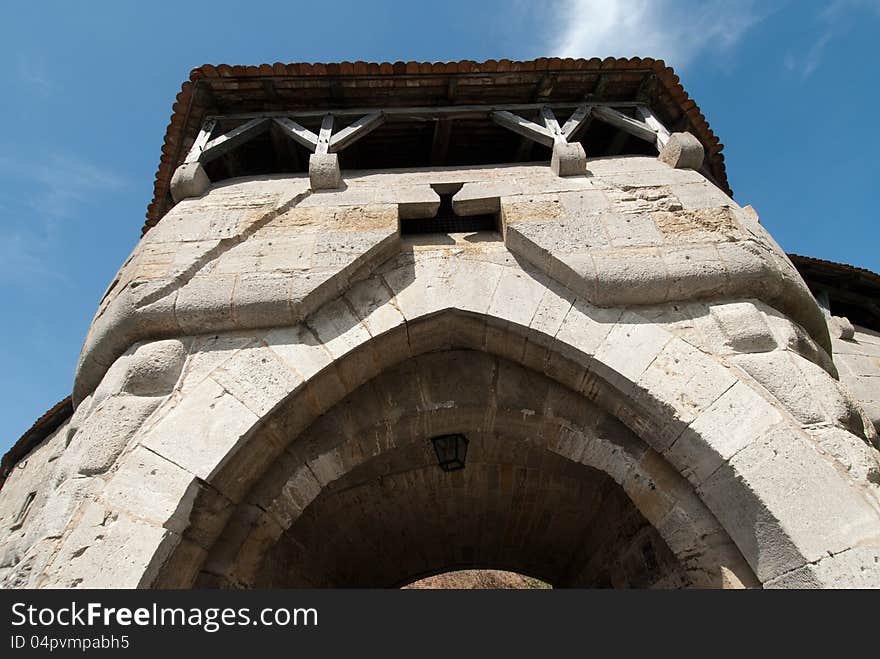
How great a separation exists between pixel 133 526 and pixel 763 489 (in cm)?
312

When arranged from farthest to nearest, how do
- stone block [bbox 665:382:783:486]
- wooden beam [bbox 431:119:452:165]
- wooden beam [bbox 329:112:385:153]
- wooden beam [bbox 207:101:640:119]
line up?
wooden beam [bbox 431:119:452:165], wooden beam [bbox 207:101:640:119], wooden beam [bbox 329:112:385:153], stone block [bbox 665:382:783:486]

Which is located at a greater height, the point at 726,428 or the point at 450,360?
the point at 450,360

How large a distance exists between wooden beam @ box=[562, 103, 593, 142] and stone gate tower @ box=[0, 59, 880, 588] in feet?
0.12

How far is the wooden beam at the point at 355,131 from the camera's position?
4336mm

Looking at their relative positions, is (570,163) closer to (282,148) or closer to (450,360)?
(450,360)

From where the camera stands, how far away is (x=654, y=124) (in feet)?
15.0

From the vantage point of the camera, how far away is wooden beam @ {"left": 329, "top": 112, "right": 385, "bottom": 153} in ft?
14.2

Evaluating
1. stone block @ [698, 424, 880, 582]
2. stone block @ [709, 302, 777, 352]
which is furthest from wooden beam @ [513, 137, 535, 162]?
stone block @ [698, 424, 880, 582]

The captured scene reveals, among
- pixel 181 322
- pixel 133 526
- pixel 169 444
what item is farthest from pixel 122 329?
pixel 133 526

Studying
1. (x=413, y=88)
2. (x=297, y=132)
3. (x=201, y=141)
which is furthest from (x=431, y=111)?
(x=201, y=141)

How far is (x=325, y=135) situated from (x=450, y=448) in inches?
113

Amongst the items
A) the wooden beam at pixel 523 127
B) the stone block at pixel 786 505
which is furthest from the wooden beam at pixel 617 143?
the stone block at pixel 786 505

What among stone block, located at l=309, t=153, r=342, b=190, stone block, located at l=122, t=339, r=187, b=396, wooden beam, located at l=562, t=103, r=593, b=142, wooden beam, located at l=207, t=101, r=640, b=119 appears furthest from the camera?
wooden beam, located at l=207, t=101, r=640, b=119

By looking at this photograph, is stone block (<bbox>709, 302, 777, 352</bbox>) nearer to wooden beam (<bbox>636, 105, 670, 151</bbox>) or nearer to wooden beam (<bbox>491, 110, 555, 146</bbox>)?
wooden beam (<bbox>636, 105, 670, 151</bbox>)
